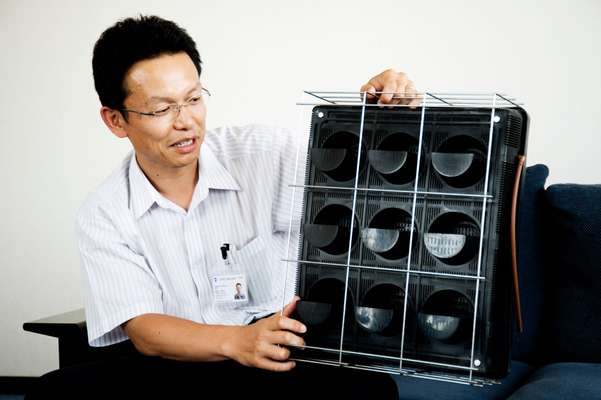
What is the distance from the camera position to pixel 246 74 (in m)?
3.24

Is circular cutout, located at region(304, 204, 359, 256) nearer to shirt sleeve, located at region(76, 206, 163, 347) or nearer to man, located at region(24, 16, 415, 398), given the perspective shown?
man, located at region(24, 16, 415, 398)

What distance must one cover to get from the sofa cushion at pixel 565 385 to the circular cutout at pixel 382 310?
0.49 m

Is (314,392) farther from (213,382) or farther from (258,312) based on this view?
(258,312)

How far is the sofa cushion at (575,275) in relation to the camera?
201 centimetres

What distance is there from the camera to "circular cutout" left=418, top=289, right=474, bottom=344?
4.29ft

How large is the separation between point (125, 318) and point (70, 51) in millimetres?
2036

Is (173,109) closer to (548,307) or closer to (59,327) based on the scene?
(59,327)

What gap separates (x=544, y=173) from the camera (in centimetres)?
221

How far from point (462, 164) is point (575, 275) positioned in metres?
0.90

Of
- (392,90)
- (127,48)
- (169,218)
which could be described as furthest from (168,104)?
(392,90)

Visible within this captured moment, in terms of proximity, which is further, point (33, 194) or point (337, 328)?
point (33, 194)

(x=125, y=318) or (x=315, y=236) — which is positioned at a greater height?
(x=315, y=236)

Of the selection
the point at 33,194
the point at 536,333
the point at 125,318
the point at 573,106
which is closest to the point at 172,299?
the point at 125,318

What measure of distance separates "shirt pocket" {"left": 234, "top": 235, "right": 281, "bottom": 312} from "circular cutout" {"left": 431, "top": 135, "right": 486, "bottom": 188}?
2.23 ft
